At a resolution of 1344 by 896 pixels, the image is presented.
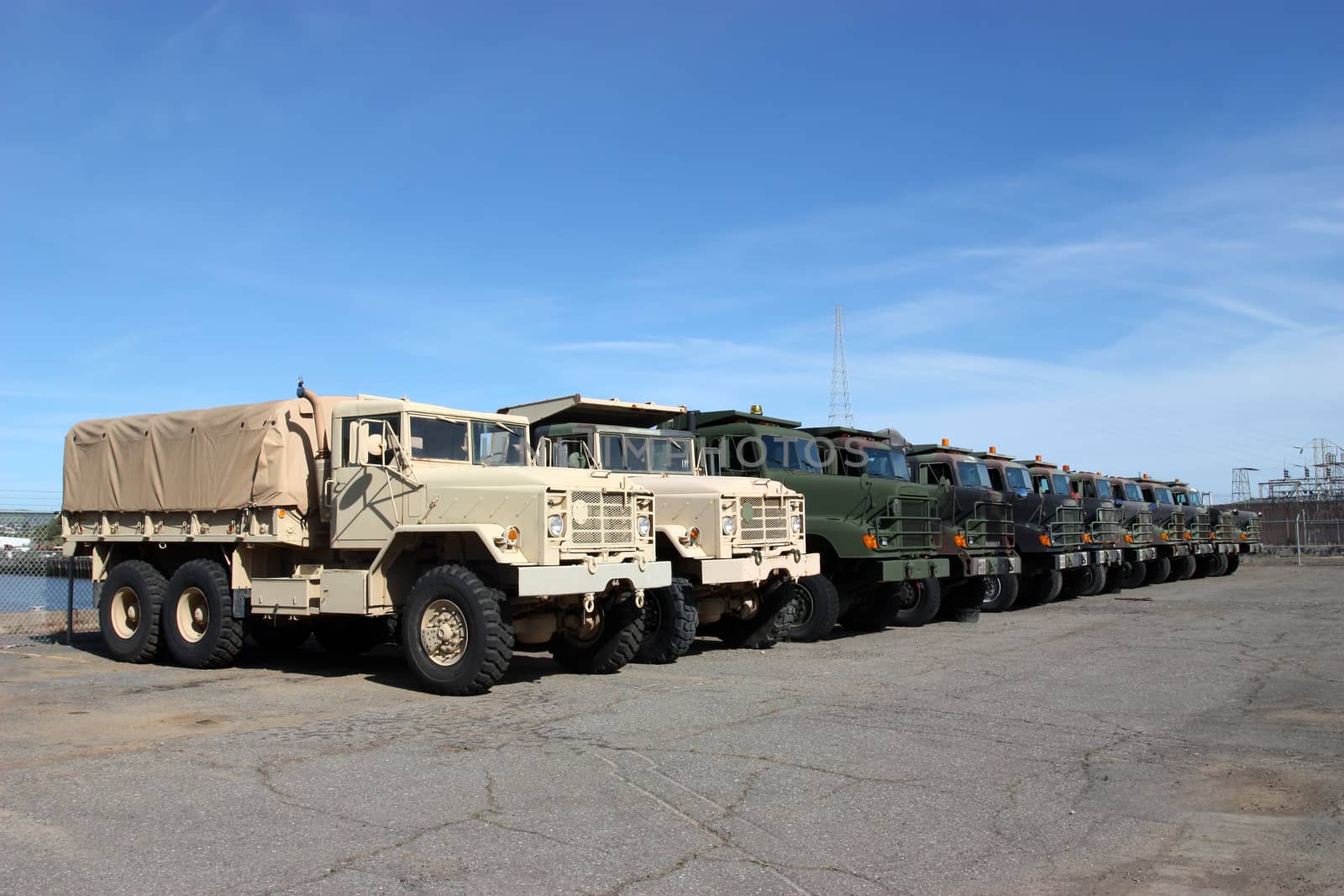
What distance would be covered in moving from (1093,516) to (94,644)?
18.5 metres

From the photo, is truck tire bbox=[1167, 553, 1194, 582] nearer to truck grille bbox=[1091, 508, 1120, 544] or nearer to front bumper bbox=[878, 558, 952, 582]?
truck grille bbox=[1091, 508, 1120, 544]

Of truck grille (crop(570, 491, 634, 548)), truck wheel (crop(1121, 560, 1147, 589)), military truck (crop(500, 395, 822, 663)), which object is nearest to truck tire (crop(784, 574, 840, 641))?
military truck (crop(500, 395, 822, 663))

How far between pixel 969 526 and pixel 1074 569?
6900mm

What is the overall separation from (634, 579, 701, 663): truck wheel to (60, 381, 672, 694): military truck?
0.62m

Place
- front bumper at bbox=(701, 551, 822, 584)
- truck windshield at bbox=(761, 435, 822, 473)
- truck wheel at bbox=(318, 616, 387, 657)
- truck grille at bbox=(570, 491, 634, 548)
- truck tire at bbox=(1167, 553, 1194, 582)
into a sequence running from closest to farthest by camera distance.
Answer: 1. truck grille at bbox=(570, 491, 634, 548)
2. front bumper at bbox=(701, 551, 822, 584)
3. truck wheel at bbox=(318, 616, 387, 657)
4. truck windshield at bbox=(761, 435, 822, 473)
5. truck tire at bbox=(1167, 553, 1194, 582)

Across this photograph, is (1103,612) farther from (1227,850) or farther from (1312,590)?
(1227,850)

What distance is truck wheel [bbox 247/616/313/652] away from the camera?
40.3 feet

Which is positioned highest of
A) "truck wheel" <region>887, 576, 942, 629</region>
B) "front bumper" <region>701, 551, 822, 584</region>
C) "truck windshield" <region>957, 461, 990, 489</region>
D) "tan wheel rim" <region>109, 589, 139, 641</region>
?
"truck windshield" <region>957, 461, 990, 489</region>

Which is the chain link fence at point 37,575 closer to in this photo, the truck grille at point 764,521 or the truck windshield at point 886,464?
the truck grille at point 764,521

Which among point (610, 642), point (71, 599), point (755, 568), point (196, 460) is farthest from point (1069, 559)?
point (71, 599)

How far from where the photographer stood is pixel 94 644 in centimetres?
1411

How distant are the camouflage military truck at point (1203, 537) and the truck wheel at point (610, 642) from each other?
22.5 metres

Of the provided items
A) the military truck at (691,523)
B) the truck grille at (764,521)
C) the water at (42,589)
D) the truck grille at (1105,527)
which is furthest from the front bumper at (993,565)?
the water at (42,589)

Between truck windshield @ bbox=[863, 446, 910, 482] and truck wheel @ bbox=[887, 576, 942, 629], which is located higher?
truck windshield @ bbox=[863, 446, 910, 482]
